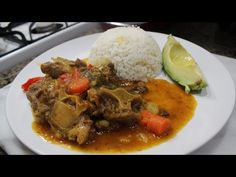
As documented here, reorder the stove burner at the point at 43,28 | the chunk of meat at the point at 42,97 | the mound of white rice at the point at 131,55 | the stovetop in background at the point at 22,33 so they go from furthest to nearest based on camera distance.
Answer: the stove burner at the point at 43,28 → the stovetop in background at the point at 22,33 → the mound of white rice at the point at 131,55 → the chunk of meat at the point at 42,97

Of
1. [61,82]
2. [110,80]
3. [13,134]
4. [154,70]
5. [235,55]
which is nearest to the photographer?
[13,134]

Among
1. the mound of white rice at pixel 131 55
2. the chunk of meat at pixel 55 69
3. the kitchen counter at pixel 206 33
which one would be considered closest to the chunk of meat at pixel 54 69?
the chunk of meat at pixel 55 69

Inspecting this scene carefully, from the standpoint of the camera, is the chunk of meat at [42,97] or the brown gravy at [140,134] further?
the chunk of meat at [42,97]

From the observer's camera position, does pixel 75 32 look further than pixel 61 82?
Yes

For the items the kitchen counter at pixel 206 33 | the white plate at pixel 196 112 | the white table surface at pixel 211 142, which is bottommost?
the kitchen counter at pixel 206 33

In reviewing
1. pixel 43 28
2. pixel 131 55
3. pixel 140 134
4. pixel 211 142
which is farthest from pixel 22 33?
pixel 211 142

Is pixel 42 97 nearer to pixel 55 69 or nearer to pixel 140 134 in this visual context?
pixel 55 69

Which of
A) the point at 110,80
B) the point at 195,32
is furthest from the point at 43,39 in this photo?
the point at 195,32

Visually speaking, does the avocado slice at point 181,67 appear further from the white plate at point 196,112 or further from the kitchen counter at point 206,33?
the kitchen counter at point 206,33

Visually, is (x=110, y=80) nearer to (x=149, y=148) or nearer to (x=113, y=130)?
(x=113, y=130)
